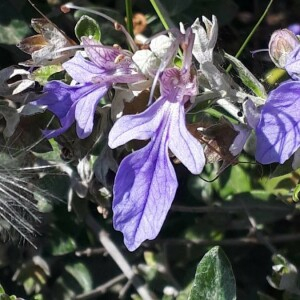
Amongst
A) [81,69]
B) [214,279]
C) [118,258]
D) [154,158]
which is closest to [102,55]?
[81,69]

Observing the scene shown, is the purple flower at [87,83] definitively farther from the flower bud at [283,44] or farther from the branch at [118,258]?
the branch at [118,258]

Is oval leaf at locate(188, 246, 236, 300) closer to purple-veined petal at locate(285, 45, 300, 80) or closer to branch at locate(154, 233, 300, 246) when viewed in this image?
purple-veined petal at locate(285, 45, 300, 80)

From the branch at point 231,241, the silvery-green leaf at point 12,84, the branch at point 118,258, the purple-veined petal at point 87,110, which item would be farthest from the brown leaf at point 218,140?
the branch at point 231,241

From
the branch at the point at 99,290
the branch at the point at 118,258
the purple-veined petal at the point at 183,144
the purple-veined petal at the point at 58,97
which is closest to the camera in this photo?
the purple-veined petal at the point at 183,144

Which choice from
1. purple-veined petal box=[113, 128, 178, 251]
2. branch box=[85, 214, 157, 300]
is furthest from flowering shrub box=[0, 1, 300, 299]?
branch box=[85, 214, 157, 300]

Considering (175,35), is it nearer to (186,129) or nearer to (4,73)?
(186,129)

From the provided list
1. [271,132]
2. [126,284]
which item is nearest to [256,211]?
[126,284]

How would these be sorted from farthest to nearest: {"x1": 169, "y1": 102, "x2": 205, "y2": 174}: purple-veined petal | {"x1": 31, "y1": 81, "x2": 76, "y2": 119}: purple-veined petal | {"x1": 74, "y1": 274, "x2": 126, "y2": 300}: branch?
{"x1": 74, "y1": 274, "x2": 126, "y2": 300}: branch, {"x1": 31, "y1": 81, "x2": 76, "y2": 119}: purple-veined petal, {"x1": 169, "y1": 102, "x2": 205, "y2": 174}: purple-veined petal
